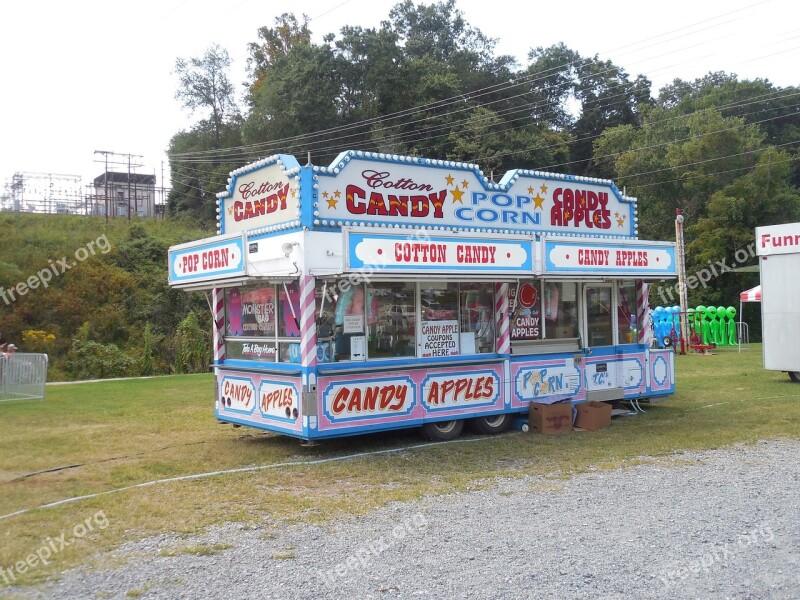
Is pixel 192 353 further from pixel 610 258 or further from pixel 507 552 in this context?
pixel 507 552

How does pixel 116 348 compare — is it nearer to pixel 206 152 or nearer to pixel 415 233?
pixel 415 233

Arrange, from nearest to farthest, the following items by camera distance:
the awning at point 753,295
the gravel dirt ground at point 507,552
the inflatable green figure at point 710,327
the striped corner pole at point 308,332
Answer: the gravel dirt ground at point 507,552 < the striped corner pole at point 308,332 < the awning at point 753,295 < the inflatable green figure at point 710,327

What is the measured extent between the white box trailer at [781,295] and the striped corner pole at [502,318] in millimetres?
8779

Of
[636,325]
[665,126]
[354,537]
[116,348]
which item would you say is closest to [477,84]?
[665,126]

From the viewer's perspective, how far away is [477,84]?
4319 cm

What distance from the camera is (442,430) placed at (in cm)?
1049

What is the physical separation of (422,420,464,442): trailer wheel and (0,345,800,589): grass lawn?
1.05 ft

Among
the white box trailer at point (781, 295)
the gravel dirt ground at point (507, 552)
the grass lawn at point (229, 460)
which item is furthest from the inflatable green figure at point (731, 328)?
the gravel dirt ground at point (507, 552)

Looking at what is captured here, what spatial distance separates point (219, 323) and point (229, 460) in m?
2.46

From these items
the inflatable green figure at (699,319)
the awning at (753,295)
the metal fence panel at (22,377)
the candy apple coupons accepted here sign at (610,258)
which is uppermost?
the candy apple coupons accepted here sign at (610,258)

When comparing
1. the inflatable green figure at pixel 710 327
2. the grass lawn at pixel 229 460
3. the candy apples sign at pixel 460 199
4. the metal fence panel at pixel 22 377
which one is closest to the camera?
the grass lawn at pixel 229 460

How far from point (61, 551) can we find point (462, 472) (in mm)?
4310

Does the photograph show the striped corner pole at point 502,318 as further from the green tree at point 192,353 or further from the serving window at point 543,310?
the green tree at point 192,353

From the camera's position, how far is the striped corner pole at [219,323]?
10.9 meters
